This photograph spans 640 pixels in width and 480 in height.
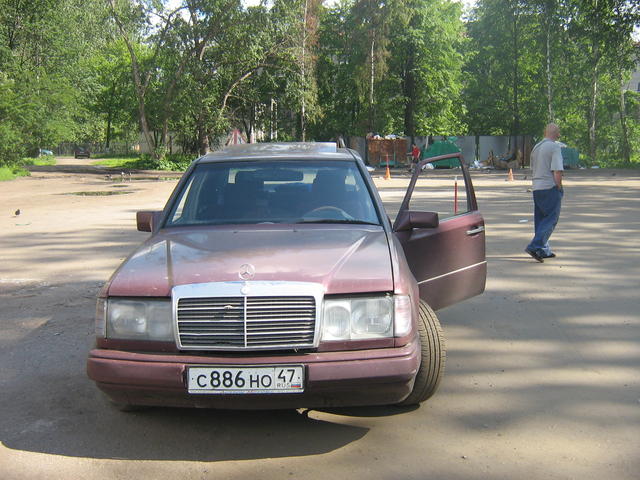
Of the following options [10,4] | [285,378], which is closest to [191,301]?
[285,378]

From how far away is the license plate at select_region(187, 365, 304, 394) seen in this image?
3.44 metres

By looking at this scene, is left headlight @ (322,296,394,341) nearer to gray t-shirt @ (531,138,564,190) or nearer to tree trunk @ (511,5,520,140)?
gray t-shirt @ (531,138,564,190)

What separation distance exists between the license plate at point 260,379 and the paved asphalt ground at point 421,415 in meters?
0.38

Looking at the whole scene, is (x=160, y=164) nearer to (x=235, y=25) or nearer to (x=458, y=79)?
(x=235, y=25)

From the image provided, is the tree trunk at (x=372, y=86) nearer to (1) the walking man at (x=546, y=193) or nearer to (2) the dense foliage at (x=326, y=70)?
(2) the dense foliage at (x=326, y=70)

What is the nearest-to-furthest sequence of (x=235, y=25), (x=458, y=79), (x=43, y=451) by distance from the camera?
(x=43, y=451), (x=235, y=25), (x=458, y=79)

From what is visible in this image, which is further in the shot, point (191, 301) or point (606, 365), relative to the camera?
point (606, 365)

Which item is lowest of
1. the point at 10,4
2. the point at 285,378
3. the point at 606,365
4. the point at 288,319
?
the point at 606,365

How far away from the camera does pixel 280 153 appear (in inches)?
209

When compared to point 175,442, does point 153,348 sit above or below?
above

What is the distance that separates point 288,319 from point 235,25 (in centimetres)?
3774

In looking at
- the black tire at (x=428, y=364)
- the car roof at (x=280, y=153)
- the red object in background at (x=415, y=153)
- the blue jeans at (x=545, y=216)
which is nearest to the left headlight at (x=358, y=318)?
the black tire at (x=428, y=364)

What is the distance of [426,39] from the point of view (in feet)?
172

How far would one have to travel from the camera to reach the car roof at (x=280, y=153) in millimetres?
5176
